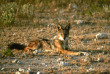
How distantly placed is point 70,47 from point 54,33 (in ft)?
6.33

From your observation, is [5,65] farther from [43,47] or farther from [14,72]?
[43,47]

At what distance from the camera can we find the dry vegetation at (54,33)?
5.32 meters

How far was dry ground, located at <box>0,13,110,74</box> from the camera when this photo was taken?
517 centimetres

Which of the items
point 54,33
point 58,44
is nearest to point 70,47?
point 58,44

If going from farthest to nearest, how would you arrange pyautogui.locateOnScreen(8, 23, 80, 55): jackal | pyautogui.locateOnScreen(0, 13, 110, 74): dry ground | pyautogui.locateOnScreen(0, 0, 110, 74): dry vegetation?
1. pyautogui.locateOnScreen(8, 23, 80, 55): jackal
2. pyautogui.locateOnScreen(0, 0, 110, 74): dry vegetation
3. pyautogui.locateOnScreen(0, 13, 110, 74): dry ground

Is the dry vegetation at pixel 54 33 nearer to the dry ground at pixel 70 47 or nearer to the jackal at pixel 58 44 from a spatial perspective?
the dry ground at pixel 70 47

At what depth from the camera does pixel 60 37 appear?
6629mm

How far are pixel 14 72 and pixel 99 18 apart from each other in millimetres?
6906

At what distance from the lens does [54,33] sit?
8.86m

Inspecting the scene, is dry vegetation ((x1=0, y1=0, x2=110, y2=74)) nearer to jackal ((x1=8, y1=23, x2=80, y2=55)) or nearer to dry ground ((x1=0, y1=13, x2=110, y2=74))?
dry ground ((x1=0, y1=13, x2=110, y2=74))

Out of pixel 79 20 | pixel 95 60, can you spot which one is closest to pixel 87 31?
pixel 79 20

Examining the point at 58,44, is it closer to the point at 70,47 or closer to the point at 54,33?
the point at 70,47

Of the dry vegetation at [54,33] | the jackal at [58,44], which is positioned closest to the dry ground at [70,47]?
the dry vegetation at [54,33]

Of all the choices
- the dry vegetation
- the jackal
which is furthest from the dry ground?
the jackal
